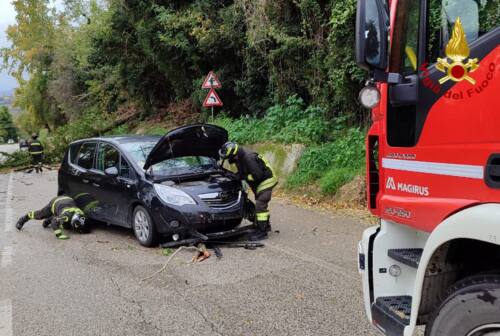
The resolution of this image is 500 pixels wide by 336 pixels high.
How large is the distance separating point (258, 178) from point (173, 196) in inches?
53.7

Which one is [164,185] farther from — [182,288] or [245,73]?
[245,73]

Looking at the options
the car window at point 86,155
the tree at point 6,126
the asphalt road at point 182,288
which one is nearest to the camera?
the asphalt road at point 182,288

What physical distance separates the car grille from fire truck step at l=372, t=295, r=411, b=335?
3.98m

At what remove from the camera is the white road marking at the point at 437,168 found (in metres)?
2.26

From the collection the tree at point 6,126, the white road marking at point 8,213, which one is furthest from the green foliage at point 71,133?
the tree at point 6,126

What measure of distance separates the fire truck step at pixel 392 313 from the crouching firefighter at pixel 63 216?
618 centimetres

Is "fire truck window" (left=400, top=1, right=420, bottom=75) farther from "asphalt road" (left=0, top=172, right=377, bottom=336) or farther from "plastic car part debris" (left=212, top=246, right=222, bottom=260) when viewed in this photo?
"plastic car part debris" (left=212, top=246, right=222, bottom=260)

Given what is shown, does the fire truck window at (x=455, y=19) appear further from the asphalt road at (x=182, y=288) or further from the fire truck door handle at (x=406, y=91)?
the asphalt road at (x=182, y=288)

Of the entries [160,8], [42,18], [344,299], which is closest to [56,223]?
[344,299]

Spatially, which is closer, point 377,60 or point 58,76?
point 377,60

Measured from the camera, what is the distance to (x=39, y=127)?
46.9 meters

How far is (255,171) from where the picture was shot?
23.6 ft

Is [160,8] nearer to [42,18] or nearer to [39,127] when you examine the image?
[42,18]

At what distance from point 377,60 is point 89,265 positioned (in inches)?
197
